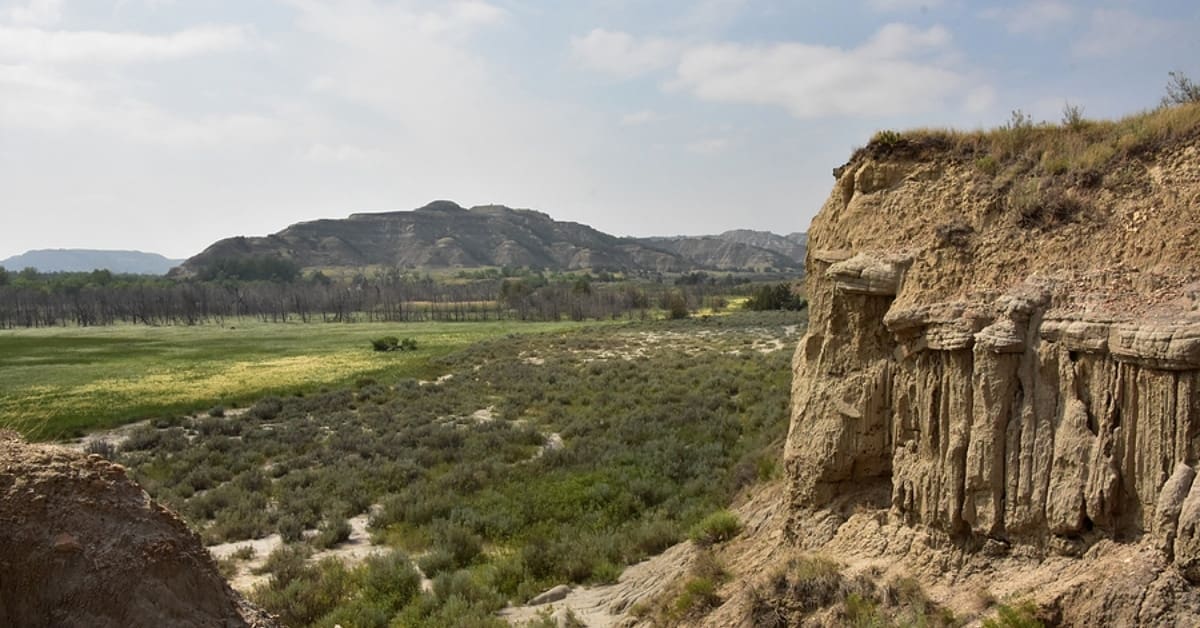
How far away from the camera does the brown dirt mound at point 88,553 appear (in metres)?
5.77

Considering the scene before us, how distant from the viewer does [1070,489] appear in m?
6.25

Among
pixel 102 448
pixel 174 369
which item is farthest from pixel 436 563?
pixel 174 369

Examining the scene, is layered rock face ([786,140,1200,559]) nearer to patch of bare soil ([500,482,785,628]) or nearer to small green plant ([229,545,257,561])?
patch of bare soil ([500,482,785,628])

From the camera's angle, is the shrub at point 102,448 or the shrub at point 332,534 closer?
the shrub at point 332,534

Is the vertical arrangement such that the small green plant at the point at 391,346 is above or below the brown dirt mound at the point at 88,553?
below

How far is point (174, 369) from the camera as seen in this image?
170 ft

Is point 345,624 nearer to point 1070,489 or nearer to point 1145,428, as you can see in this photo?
point 1070,489

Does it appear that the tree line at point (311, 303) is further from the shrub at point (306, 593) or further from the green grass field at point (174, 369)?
the shrub at point (306, 593)

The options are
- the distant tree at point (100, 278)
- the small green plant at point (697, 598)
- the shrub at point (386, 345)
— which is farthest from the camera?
the distant tree at point (100, 278)

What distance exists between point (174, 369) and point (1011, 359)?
58490mm

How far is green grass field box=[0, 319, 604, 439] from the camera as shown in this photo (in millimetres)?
34031

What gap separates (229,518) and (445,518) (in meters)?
5.32

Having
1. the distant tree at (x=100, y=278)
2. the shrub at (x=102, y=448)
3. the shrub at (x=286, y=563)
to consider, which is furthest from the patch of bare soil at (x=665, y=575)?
the distant tree at (x=100, y=278)

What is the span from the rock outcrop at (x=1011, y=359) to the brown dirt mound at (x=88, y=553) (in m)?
7.34
